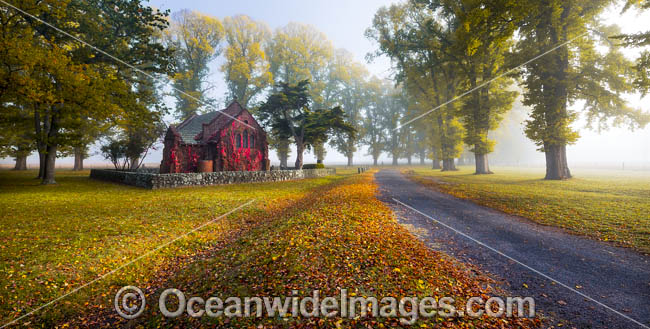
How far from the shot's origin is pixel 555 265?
5504mm

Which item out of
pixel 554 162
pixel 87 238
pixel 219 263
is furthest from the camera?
pixel 554 162

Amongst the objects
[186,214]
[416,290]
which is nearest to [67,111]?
[186,214]

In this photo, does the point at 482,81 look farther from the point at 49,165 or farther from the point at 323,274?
the point at 49,165

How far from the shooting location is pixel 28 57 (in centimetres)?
1417

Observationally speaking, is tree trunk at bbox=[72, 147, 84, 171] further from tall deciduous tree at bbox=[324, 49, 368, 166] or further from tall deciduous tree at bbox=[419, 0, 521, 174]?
tall deciduous tree at bbox=[419, 0, 521, 174]

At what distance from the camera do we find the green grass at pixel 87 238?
4.88 m

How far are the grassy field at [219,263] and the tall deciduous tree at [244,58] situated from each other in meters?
38.8

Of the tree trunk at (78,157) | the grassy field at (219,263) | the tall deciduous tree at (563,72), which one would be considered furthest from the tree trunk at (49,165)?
the tall deciduous tree at (563,72)

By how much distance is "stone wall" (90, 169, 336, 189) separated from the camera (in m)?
18.3

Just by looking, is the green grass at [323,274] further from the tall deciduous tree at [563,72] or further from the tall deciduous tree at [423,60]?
Result: the tall deciduous tree at [423,60]

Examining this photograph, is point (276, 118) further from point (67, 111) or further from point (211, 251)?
point (211, 251)

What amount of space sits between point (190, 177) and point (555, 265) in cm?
2234

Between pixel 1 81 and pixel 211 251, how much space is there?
1943 centimetres

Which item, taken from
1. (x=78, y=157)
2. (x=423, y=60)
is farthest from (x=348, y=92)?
(x=78, y=157)
